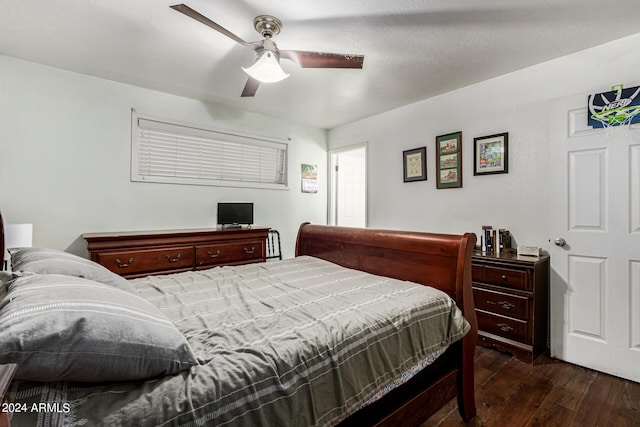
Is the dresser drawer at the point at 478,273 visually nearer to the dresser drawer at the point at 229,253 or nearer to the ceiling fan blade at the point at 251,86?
the dresser drawer at the point at 229,253

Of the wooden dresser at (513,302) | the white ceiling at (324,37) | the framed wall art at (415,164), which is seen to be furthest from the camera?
the framed wall art at (415,164)

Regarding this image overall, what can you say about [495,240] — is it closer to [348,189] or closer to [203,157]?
[348,189]

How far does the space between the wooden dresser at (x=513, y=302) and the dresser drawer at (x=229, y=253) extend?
7.75 feet

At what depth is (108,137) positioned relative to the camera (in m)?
2.91

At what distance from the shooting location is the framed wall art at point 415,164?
11.3 ft

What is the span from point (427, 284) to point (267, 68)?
5.71 ft

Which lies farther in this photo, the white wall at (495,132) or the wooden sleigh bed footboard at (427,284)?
the white wall at (495,132)

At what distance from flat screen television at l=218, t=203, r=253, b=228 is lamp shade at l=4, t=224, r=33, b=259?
173 centimetres

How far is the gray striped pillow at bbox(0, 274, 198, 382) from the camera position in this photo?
59 centimetres

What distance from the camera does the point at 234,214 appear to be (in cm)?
365

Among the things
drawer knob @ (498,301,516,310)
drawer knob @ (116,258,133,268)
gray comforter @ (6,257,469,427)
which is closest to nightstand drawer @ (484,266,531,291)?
drawer knob @ (498,301,516,310)

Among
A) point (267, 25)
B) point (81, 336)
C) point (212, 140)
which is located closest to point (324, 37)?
point (267, 25)

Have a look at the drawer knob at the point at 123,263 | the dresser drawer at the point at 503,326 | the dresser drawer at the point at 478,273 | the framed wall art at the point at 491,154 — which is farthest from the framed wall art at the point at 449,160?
Answer: the drawer knob at the point at 123,263

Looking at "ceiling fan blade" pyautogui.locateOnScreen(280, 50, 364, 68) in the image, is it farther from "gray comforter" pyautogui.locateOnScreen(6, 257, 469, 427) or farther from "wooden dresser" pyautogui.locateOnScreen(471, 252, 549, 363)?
"wooden dresser" pyautogui.locateOnScreen(471, 252, 549, 363)
